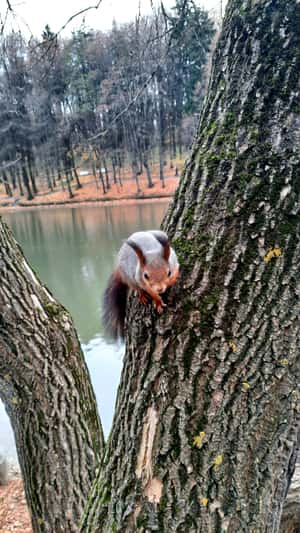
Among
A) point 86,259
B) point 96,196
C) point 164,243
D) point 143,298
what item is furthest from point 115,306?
point 96,196

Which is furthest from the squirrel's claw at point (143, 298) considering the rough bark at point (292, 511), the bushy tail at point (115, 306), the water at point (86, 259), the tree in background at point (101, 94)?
the rough bark at point (292, 511)

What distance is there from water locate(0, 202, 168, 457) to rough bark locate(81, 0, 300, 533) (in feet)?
2.35

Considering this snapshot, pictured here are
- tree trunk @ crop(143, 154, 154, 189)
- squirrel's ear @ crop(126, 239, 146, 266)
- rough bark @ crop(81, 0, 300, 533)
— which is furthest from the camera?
tree trunk @ crop(143, 154, 154, 189)

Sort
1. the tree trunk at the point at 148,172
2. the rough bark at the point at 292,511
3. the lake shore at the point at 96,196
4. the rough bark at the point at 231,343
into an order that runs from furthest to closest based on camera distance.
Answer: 1. the tree trunk at the point at 148,172
2. the lake shore at the point at 96,196
3. the rough bark at the point at 292,511
4. the rough bark at the point at 231,343

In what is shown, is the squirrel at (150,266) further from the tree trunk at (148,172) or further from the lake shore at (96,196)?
the tree trunk at (148,172)

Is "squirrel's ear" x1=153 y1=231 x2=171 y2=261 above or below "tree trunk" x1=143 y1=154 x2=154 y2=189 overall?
above

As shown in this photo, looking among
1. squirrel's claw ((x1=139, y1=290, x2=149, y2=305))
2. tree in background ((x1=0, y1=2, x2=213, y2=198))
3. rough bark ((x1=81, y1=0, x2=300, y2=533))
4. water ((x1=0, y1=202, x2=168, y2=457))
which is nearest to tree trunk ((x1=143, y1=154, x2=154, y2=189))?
tree in background ((x1=0, y1=2, x2=213, y2=198))

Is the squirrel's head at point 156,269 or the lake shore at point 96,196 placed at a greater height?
the squirrel's head at point 156,269

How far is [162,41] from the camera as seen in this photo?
6.71 feet

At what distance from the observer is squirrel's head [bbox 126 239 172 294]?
1.06 metres

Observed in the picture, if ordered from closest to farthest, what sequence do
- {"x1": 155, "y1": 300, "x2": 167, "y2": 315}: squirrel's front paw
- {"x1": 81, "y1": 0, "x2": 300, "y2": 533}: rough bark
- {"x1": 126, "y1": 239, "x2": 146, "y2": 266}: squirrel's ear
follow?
{"x1": 81, "y1": 0, "x2": 300, "y2": 533}: rough bark < {"x1": 155, "y1": 300, "x2": 167, "y2": 315}: squirrel's front paw < {"x1": 126, "y1": 239, "x2": 146, "y2": 266}: squirrel's ear

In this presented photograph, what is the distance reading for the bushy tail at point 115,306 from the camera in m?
1.50

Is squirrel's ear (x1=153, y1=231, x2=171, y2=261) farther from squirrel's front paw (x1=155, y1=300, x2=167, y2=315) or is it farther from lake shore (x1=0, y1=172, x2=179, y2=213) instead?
lake shore (x1=0, y1=172, x2=179, y2=213)

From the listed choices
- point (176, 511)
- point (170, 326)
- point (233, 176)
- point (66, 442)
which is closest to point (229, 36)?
point (233, 176)
